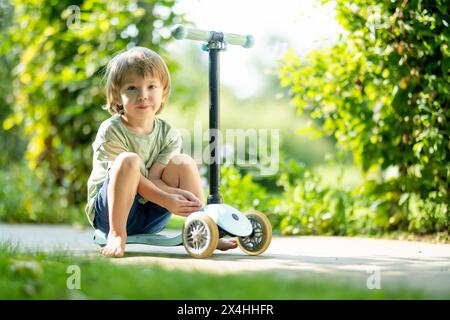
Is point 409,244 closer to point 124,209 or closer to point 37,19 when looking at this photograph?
point 124,209

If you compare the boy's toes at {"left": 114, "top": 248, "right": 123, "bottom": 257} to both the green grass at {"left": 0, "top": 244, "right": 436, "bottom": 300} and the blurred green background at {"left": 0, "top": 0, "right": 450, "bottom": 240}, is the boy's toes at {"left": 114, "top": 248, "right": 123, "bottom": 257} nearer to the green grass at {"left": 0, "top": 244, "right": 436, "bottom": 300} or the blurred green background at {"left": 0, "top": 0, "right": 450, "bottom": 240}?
the green grass at {"left": 0, "top": 244, "right": 436, "bottom": 300}

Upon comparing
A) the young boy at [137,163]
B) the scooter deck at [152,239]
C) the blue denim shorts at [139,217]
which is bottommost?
the scooter deck at [152,239]

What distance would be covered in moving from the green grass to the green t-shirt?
2.39 ft

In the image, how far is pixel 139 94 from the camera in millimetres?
2834

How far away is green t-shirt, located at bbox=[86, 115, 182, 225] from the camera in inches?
112

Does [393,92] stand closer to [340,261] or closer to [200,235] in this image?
[340,261]

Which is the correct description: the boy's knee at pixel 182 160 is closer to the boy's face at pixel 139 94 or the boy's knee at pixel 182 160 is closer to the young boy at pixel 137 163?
the young boy at pixel 137 163

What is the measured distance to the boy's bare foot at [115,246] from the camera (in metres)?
2.72

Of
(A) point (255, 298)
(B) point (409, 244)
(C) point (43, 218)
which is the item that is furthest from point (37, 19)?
(A) point (255, 298)

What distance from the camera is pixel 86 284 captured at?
2064 mm

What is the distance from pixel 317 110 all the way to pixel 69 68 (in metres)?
2.04

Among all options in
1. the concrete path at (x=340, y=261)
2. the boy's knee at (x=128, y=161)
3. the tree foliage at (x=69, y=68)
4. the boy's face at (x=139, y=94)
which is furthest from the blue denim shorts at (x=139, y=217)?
the tree foliage at (x=69, y=68)

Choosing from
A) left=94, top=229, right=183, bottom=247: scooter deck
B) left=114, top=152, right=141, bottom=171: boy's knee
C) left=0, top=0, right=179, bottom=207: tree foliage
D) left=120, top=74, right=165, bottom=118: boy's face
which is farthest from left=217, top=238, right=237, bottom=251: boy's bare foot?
left=0, top=0, right=179, bottom=207: tree foliage

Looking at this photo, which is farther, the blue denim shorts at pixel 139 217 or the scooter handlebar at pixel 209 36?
the blue denim shorts at pixel 139 217
